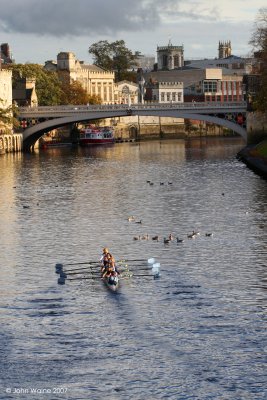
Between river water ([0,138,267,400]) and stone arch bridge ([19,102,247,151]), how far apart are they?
240 feet

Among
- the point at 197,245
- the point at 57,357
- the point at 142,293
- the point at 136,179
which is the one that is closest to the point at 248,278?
the point at 142,293

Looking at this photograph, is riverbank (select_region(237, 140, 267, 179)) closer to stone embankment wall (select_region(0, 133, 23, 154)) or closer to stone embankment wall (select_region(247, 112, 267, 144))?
stone embankment wall (select_region(247, 112, 267, 144))

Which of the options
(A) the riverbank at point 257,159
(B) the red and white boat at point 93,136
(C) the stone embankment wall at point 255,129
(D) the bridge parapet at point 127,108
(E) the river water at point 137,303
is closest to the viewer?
(E) the river water at point 137,303

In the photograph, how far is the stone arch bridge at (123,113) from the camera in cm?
15850

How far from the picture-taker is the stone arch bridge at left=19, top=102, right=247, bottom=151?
158500 mm

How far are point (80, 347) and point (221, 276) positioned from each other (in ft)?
39.1

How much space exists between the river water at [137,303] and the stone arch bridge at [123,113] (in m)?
73.3

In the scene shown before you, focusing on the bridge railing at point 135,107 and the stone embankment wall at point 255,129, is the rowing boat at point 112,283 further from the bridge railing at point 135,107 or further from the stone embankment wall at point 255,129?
the bridge railing at point 135,107

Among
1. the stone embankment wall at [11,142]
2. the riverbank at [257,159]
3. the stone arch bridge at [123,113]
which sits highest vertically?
the stone arch bridge at [123,113]

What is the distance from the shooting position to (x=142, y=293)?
48000 millimetres

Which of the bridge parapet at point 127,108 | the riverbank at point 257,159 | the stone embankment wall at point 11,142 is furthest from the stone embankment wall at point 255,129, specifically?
the stone embankment wall at point 11,142

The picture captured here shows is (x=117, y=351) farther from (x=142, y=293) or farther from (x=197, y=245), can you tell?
(x=197, y=245)

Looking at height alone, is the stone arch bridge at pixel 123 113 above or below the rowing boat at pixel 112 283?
above

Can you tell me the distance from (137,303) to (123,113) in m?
118
